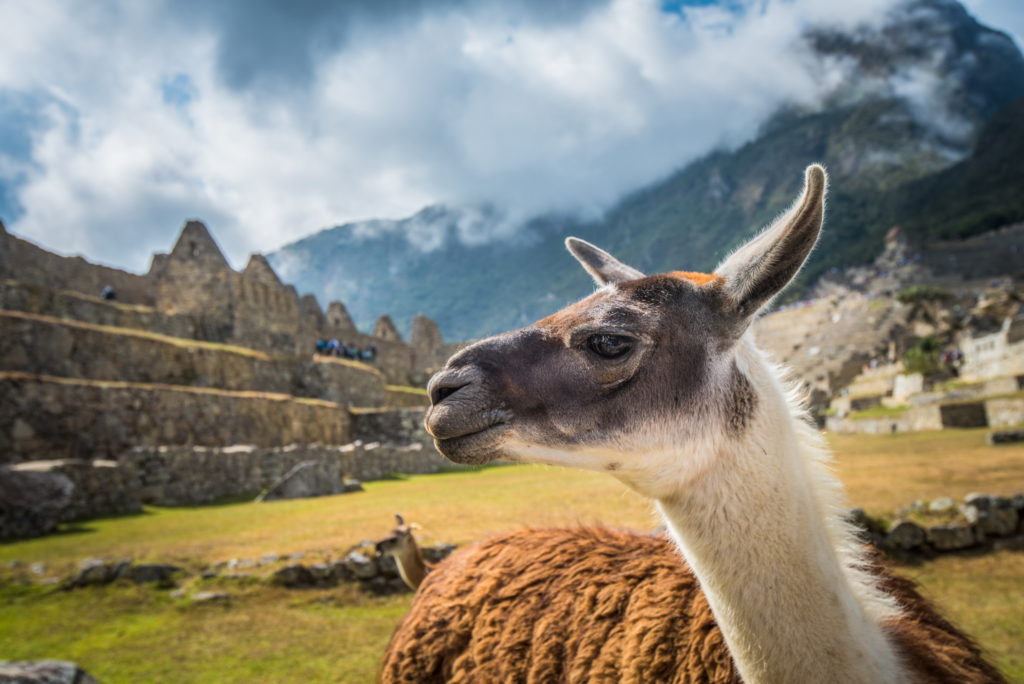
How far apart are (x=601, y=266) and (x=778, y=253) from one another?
1042 millimetres

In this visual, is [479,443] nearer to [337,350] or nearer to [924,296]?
[337,350]

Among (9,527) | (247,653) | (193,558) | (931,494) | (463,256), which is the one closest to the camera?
(247,653)

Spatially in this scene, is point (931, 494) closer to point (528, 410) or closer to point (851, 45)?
point (528, 410)

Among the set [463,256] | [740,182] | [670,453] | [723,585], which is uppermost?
[740,182]

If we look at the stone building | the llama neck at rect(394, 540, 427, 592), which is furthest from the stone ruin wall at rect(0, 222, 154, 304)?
the stone building

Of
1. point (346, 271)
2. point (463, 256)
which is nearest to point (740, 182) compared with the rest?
point (463, 256)

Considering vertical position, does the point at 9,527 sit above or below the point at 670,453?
below

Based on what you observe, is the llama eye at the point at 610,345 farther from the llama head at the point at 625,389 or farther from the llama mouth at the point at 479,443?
the llama mouth at the point at 479,443

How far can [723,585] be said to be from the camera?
5.76 feet

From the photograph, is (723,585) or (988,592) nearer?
(723,585)

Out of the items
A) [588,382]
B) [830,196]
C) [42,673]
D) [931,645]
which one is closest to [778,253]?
[588,382]

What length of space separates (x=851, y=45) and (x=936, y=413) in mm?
220856

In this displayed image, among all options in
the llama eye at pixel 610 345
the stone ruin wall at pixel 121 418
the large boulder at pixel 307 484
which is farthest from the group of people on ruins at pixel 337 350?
the llama eye at pixel 610 345

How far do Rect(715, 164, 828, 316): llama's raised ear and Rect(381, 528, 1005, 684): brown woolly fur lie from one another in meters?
1.16
